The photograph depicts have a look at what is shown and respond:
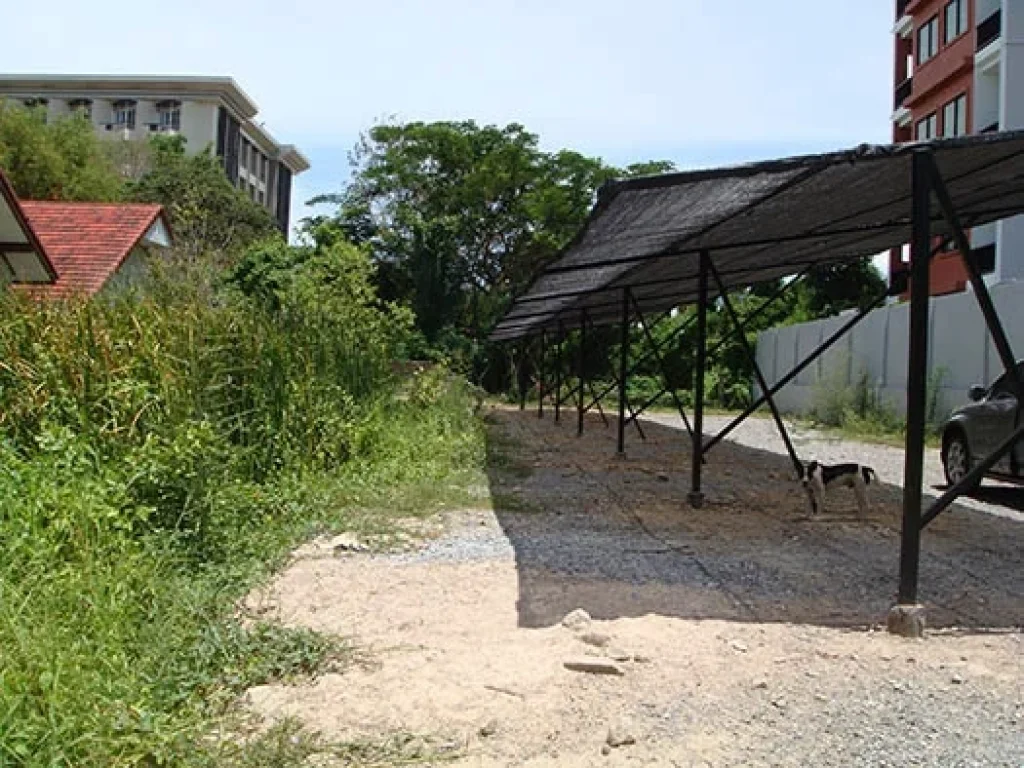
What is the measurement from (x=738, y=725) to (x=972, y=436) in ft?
24.6

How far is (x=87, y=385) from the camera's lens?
22.5ft

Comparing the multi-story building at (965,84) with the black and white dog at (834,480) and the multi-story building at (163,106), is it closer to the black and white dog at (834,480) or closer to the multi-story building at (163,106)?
the black and white dog at (834,480)

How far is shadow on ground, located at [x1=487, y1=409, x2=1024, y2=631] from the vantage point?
5.11 meters

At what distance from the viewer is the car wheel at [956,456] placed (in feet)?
33.3

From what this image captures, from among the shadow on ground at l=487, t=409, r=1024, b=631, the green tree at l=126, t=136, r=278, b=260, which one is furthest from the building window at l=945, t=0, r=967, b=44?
the green tree at l=126, t=136, r=278, b=260

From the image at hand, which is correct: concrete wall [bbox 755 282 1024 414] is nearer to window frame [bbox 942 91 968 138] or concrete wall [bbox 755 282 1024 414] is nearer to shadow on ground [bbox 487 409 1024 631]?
shadow on ground [bbox 487 409 1024 631]

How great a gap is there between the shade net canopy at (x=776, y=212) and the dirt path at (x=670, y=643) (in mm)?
2155

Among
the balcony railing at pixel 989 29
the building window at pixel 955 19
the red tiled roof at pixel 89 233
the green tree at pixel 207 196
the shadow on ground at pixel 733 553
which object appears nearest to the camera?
the shadow on ground at pixel 733 553

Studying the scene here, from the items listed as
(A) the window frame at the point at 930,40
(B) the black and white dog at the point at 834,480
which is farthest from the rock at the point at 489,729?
(A) the window frame at the point at 930,40

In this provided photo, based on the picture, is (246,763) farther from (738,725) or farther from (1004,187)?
(1004,187)

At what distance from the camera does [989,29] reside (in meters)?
23.9

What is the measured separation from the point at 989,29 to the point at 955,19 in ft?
6.99

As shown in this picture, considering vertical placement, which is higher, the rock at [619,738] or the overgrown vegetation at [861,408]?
the overgrown vegetation at [861,408]

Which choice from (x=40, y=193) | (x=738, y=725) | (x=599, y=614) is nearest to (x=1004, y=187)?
(x=599, y=614)
